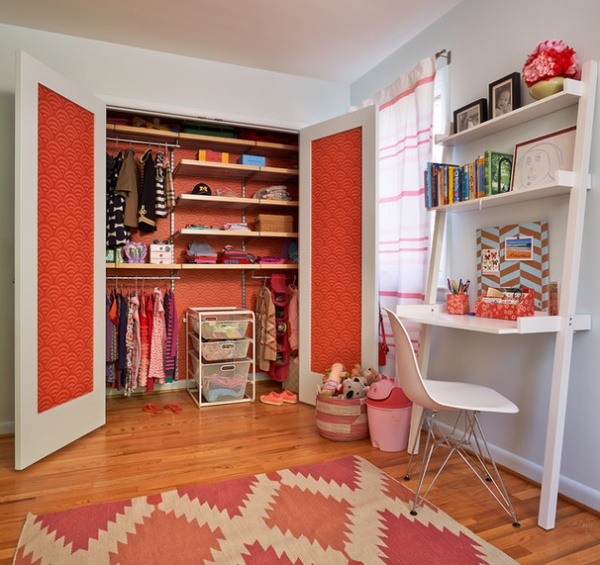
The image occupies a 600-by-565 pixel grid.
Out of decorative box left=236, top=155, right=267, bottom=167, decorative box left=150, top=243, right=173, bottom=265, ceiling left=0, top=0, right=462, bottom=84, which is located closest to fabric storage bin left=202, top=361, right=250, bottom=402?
decorative box left=150, top=243, right=173, bottom=265

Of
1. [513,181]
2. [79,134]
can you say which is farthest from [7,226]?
[513,181]

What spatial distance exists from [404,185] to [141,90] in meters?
2.04

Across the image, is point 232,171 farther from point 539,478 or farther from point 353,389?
point 539,478

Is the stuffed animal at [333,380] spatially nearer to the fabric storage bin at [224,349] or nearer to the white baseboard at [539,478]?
the fabric storage bin at [224,349]

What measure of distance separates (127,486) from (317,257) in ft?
6.70

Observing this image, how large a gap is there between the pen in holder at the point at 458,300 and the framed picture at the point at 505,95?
0.91m

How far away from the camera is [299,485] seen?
7.63 feet

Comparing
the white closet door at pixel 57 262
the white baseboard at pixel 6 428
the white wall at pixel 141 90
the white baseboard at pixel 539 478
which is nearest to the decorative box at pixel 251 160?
the white wall at pixel 141 90

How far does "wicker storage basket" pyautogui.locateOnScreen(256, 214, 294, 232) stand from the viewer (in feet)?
13.3

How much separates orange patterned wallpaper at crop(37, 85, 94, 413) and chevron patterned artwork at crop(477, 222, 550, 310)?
92.6 inches

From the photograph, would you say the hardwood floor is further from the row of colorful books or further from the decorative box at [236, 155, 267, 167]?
the decorative box at [236, 155, 267, 167]

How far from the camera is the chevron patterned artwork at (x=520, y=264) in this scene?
234 cm

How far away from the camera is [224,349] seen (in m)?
3.71

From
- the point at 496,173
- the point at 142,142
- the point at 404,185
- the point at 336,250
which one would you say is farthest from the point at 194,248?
the point at 496,173
